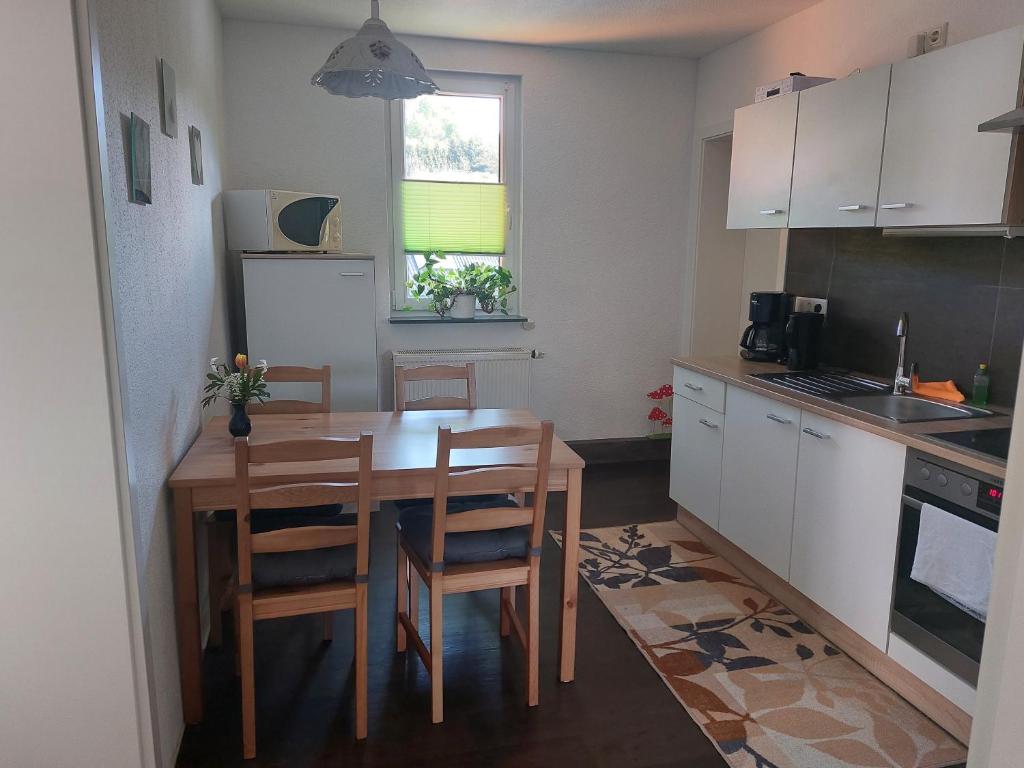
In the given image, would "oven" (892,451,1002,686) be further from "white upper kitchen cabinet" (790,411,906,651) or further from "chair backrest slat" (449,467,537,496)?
"chair backrest slat" (449,467,537,496)

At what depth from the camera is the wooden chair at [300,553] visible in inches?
76.5

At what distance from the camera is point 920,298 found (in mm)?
2965

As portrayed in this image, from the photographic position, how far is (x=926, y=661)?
2242mm

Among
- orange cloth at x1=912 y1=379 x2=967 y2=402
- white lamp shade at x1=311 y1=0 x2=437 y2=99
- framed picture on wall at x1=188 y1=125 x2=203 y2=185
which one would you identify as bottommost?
orange cloth at x1=912 y1=379 x2=967 y2=402

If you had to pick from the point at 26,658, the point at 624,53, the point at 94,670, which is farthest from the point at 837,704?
the point at 624,53

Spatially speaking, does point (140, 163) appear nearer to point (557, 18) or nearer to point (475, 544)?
point (475, 544)

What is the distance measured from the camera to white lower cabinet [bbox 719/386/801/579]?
2.85 metres

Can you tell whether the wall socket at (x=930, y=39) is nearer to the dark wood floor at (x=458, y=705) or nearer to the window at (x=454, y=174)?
the window at (x=454, y=174)

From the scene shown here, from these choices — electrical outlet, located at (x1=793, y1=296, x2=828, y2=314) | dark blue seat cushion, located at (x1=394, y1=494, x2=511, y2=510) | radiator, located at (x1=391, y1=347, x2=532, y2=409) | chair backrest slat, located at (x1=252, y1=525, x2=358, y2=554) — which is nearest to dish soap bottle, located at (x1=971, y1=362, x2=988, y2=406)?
electrical outlet, located at (x1=793, y1=296, x2=828, y2=314)

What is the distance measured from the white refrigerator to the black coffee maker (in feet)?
6.41

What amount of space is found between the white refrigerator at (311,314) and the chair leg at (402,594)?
136 centimetres

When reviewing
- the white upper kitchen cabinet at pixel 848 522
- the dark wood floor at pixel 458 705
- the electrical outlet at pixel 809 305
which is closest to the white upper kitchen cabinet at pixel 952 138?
the white upper kitchen cabinet at pixel 848 522

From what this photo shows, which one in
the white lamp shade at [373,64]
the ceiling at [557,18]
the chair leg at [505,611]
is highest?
the ceiling at [557,18]

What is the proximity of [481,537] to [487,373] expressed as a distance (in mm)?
2245
